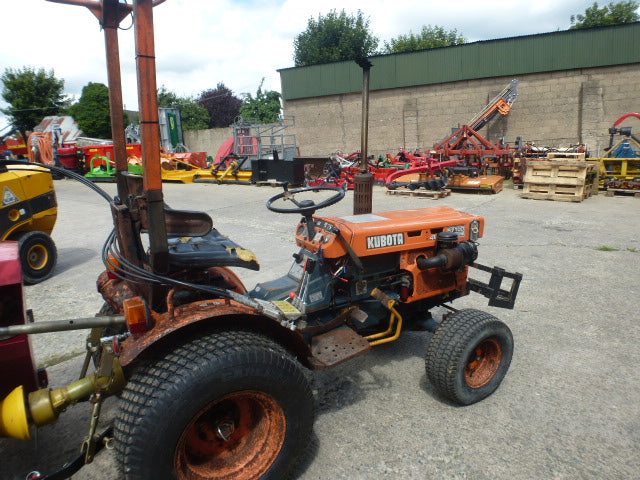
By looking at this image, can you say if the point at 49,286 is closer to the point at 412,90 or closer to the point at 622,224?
the point at 622,224

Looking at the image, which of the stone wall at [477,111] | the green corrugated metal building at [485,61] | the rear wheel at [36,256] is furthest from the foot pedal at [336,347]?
the green corrugated metal building at [485,61]

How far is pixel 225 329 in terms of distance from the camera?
1.93 m

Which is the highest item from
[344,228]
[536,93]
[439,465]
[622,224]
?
[536,93]

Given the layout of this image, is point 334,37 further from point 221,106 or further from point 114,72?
point 114,72

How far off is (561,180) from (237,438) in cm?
954

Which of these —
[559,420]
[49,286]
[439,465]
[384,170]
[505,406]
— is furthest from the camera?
[384,170]

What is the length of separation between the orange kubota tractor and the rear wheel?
2862 millimetres

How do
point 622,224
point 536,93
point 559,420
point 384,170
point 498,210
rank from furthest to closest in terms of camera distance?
point 536,93 < point 384,170 < point 498,210 < point 622,224 < point 559,420

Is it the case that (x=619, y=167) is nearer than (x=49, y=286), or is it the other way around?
(x=49, y=286)

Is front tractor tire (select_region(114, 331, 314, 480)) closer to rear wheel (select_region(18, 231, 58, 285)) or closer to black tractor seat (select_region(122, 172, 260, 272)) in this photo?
black tractor seat (select_region(122, 172, 260, 272))

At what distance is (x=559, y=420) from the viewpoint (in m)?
2.38

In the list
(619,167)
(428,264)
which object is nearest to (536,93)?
(619,167)

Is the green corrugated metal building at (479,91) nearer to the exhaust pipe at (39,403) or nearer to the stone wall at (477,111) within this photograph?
the stone wall at (477,111)

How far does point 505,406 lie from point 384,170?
10.6m
